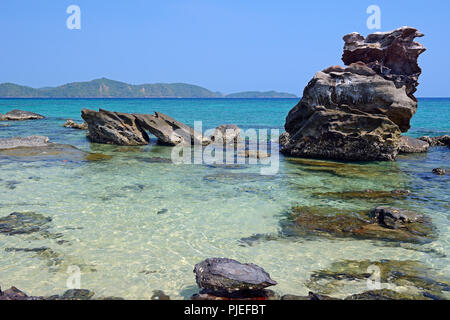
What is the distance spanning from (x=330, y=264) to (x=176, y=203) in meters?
4.91

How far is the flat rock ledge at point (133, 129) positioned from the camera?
22.5 meters

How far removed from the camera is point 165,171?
1455 centimetres

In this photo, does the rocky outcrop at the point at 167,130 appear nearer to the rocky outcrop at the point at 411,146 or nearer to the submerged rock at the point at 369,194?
the rocky outcrop at the point at 411,146

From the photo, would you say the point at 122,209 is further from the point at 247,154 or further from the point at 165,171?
the point at 247,154

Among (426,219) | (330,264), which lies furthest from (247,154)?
(330,264)

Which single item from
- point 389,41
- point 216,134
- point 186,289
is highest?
point 389,41

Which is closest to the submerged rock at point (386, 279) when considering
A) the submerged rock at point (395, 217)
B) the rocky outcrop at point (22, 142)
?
the submerged rock at point (395, 217)

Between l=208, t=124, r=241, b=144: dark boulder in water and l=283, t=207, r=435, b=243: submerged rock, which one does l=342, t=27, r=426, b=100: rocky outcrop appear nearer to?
l=208, t=124, r=241, b=144: dark boulder in water

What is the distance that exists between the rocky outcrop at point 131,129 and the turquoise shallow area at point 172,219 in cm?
676

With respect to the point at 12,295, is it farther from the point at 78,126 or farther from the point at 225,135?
the point at 78,126

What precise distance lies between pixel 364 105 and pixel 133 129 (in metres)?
13.7

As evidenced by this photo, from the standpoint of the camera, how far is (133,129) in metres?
22.8

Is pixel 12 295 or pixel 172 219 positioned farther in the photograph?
pixel 172 219

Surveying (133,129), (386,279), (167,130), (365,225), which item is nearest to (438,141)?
(167,130)
